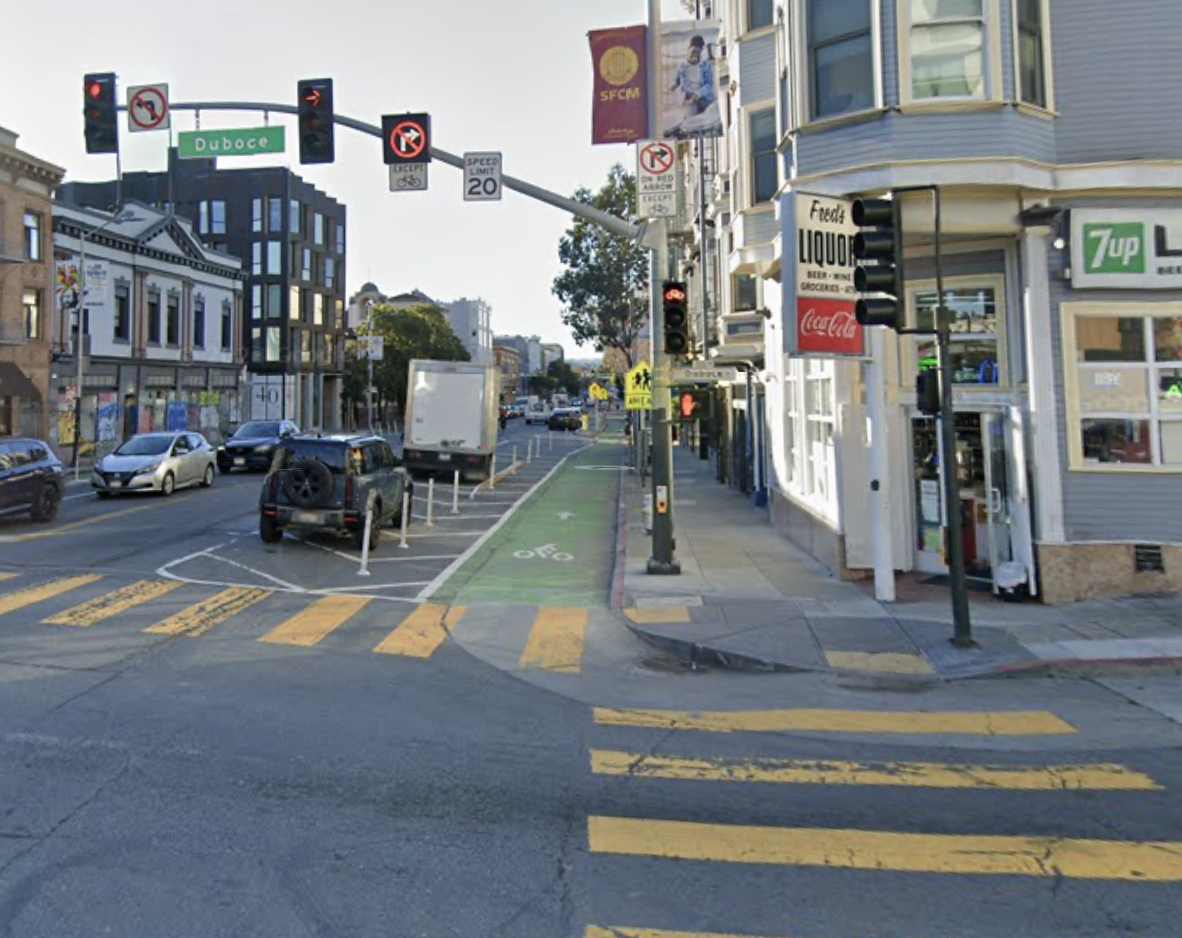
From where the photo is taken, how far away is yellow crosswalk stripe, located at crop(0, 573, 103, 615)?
10.0 meters

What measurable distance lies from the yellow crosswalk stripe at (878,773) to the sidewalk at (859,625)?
87.4 inches

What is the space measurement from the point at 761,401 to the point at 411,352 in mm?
51105

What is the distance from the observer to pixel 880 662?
8.12 m

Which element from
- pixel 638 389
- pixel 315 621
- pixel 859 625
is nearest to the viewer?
pixel 859 625

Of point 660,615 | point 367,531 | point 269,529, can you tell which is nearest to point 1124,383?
point 660,615

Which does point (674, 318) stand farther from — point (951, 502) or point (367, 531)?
point (367, 531)

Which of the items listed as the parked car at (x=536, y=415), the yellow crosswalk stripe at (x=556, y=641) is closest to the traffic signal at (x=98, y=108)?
the yellow crosswalk stripe at (x=556, y=641)

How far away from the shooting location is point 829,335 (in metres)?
10.3

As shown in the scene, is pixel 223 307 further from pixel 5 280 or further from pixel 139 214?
pixel 5 280

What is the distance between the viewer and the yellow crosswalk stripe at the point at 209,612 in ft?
29.8

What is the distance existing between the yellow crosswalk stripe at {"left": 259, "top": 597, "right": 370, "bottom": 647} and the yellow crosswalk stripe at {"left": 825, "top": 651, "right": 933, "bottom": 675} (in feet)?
Result: 16.7

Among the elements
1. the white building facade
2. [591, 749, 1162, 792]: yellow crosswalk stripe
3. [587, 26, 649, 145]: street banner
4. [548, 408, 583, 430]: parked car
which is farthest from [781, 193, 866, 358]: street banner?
[548, 408, 583, 430]: parked car

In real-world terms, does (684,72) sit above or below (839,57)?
above

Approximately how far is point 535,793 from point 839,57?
983cm
